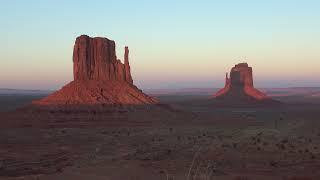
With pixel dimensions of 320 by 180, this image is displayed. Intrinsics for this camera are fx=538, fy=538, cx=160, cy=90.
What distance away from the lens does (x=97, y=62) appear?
8250cm

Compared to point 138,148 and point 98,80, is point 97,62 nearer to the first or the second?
point 98,80

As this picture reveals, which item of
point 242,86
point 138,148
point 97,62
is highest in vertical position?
point 97,62

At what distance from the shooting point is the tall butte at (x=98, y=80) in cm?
7462

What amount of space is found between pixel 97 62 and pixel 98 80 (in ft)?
10.8

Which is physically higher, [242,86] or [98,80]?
[98,80]

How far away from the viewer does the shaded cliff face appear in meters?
81.6

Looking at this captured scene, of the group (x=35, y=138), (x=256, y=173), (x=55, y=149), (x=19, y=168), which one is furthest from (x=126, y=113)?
(x=256, y=173)

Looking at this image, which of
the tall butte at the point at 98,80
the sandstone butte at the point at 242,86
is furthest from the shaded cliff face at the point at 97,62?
the sandstone butte at the point at 242,86

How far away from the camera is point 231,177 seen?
20094mm

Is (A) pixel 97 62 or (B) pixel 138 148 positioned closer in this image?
(B) pixel 138 148

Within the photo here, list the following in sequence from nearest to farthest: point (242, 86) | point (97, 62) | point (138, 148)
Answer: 1. point (138, 148)
2. point (97, 62)
3. point (242, 86)

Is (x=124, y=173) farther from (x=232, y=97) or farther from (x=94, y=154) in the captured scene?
(x=232, y=97)

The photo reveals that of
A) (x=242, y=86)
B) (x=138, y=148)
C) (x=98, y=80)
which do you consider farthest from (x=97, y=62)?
(x=242, y=86)

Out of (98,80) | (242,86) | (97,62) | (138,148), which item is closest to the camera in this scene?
(138,148)
